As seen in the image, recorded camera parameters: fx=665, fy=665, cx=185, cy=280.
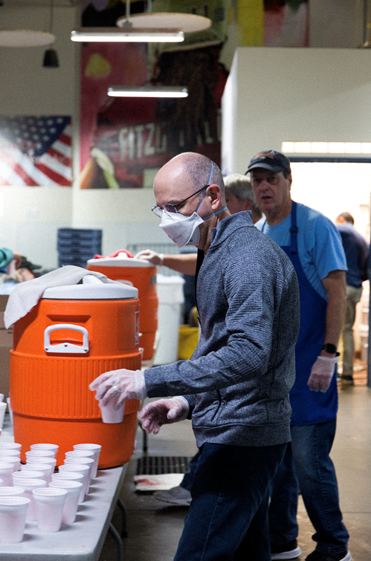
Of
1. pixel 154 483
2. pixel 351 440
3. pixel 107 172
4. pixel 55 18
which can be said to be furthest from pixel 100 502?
pixel 55 18

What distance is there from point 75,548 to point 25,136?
9.40 metres

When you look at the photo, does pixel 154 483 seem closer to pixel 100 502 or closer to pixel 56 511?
→ pixel 100 502

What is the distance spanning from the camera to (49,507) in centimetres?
140

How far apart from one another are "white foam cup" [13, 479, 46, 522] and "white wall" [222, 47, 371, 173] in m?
4.94

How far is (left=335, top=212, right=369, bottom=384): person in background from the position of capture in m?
7.11

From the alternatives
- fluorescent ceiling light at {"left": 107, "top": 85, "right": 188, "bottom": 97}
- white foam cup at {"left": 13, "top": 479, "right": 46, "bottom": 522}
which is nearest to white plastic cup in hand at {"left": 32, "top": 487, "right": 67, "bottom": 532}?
white foam cup at {"left": 13, "top": 479, "right": 46, "bottom": 522}

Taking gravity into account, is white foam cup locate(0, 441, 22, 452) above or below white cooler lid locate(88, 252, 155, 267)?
below

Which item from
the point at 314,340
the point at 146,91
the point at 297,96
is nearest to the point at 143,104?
the point at 146,91

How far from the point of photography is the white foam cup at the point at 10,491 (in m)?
1.40

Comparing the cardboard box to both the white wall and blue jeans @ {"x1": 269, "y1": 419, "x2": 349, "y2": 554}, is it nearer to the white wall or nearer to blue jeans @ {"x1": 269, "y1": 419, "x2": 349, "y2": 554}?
blue jeans @ {"x1": 269, "y1": 419, "x2": 349, "y2": 554}

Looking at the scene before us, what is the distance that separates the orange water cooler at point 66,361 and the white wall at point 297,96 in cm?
450

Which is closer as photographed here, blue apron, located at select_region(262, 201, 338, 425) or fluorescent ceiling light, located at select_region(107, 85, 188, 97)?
blue apron, located at select_region(262, 201, 338, 425)

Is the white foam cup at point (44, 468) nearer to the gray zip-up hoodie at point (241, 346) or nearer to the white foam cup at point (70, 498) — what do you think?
the white foam cup at point (70, 498)

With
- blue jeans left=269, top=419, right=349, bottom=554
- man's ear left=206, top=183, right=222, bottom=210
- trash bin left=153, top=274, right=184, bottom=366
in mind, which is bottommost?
trash bin left=153, top=274, right=184, bottom=366
